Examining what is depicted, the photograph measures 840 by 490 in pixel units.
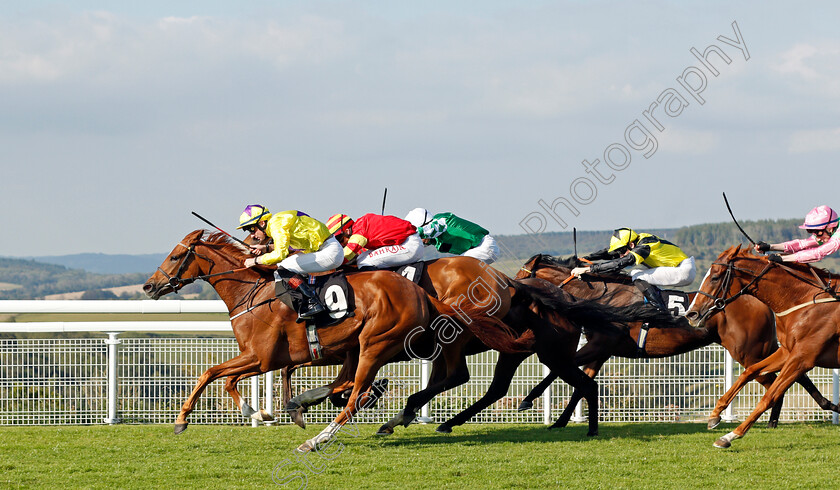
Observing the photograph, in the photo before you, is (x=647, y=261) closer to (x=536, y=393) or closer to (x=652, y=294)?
(x=652, y=294)

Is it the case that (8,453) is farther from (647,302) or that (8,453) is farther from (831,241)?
(831,241)

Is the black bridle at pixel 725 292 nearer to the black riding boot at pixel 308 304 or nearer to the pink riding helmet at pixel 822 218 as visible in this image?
the pink riding helmet at pixel 822 218

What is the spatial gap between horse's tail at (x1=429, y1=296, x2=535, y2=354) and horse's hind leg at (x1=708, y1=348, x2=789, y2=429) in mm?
1342

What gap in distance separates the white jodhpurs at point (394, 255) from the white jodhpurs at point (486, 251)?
2.82ft

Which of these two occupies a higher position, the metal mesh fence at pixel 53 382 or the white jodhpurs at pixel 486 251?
the white jodhpurs at pixel 486 251

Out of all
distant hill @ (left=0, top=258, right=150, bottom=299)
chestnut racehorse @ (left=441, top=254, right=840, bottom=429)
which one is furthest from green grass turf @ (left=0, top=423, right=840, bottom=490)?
distant hill @ (left=0, top=258, right=150, bottom=299)

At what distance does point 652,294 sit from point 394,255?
2025 millimetres

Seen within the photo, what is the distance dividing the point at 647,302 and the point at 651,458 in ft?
5.53

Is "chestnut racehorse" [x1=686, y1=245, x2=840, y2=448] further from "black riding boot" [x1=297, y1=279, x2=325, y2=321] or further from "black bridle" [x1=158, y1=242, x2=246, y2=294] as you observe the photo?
"black bridle" [x1=158, y1=242, x2=246, y2=294]

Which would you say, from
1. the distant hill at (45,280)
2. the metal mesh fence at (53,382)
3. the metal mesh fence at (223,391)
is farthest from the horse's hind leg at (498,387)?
the distant hill at (45,280)

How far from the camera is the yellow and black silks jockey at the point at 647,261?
738 centimetres

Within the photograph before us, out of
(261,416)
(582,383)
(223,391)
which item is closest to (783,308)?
(582,383)

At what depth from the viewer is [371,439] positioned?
6738 mm

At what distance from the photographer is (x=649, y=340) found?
7328 millimetres
